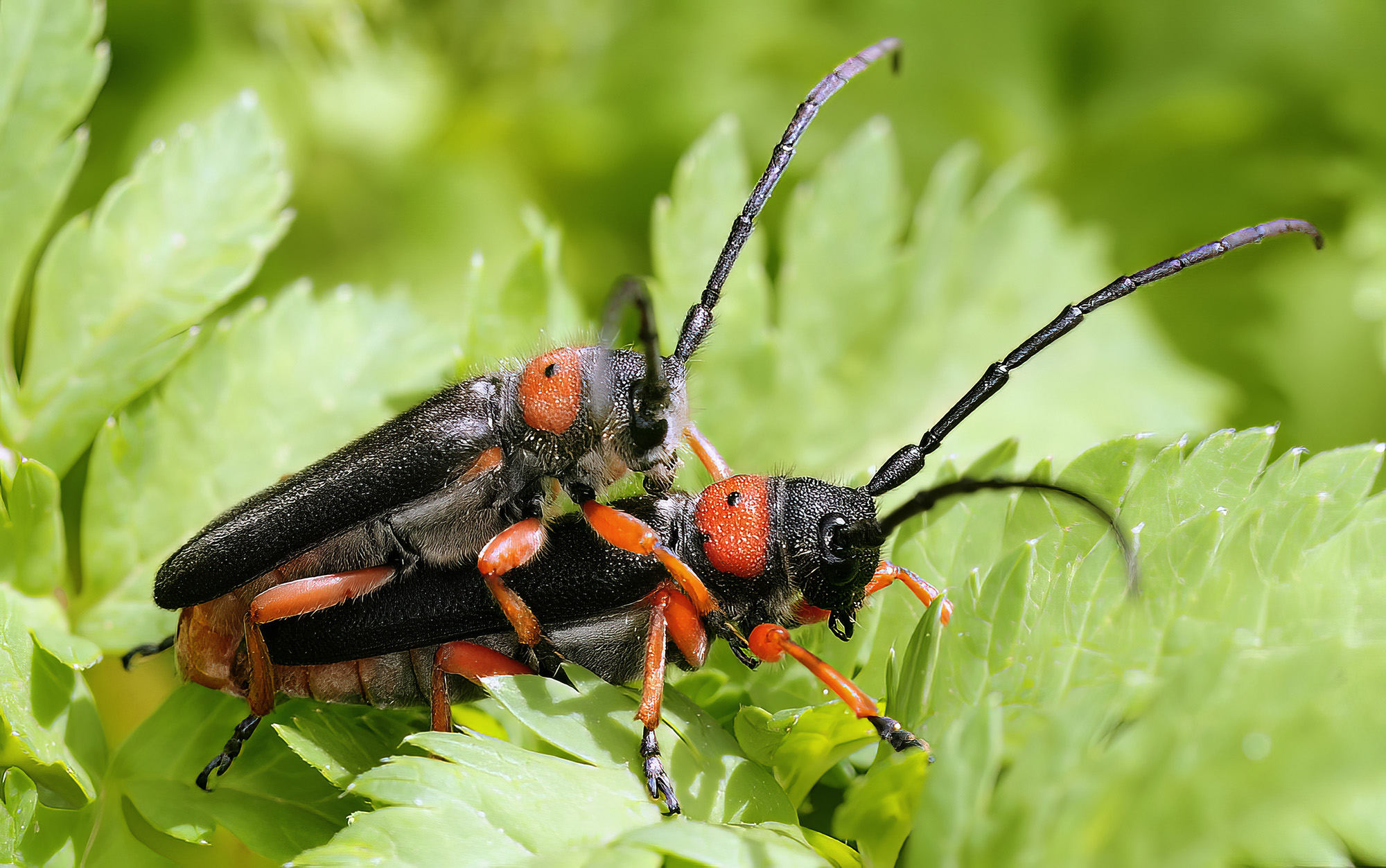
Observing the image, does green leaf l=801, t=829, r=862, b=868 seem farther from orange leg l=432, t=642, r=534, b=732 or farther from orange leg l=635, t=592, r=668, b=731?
orange leg l=432, t=642, r=534, b=732

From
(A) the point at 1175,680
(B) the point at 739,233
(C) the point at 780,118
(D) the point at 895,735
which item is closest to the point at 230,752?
(D) the point at 895,735

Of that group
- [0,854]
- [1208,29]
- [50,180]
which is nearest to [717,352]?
[50,180]

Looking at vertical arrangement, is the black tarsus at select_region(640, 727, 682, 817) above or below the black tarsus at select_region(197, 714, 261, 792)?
above

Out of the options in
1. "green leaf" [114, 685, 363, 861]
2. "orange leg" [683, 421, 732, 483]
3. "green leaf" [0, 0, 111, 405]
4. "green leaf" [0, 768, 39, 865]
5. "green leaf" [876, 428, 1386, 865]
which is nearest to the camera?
"green leaf" [876, 428, 1386, 865]

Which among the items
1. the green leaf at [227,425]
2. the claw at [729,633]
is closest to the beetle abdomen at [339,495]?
the green leaf at [227,425]

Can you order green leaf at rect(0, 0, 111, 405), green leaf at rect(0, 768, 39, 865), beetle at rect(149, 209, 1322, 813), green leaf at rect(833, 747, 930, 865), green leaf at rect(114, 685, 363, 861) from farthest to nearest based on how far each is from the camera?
green leaf at rect(0, 0, 111, 405) < beetle at rect(149, 209, 1322, 813) < green leaf at rect(114, 685, 363, 861) < green leaf at rect(0, 768, 39, 865) < green leaf at rect(833, 747, 930, 865)

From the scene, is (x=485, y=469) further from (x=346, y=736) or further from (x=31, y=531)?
(x=31, y=531)

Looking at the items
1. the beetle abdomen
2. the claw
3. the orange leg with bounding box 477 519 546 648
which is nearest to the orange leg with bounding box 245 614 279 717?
the beetle abdomen
